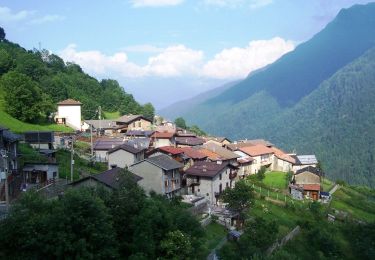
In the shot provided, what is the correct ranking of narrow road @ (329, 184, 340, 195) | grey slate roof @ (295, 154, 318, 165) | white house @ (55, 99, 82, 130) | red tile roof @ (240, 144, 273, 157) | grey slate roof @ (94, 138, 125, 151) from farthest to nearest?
white house @ (55, 99, 82, 130) < grey slate roof @ (295, 154, 318, 165) < red tile roof @ (240, 144, 273, 157) < narrow road @ (329, 184, 340, 195) < grey slate roof @ (94, 138, 125, 151)

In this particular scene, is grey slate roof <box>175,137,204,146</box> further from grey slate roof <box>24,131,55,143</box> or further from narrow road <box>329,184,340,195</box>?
grey slate roof <box>24,131,55,143</box>

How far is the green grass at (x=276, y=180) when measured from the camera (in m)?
60.6

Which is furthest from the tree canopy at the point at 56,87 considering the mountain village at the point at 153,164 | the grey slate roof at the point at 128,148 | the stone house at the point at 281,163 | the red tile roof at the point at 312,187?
the red tile roof at the point at 312,187

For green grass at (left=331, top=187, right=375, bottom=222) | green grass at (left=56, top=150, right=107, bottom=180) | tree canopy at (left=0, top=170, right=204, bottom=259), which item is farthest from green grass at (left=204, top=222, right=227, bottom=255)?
green grass at (left=331, top=187, right=375, bottom=222)

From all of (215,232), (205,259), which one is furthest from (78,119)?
(205,259)

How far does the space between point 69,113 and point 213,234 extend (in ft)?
176

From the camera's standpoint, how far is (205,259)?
26672 millimetres

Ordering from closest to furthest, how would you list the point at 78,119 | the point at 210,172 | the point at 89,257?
1. the point at 89,257
2. the point at 210,172
3. the point at 78,119

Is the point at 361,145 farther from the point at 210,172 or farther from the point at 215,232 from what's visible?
the point at 215,232

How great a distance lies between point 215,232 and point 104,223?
43.9ft

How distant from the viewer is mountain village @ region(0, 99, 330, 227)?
3572 cm

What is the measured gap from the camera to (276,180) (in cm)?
6450

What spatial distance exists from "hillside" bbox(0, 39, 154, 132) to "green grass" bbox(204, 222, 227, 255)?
117 feet

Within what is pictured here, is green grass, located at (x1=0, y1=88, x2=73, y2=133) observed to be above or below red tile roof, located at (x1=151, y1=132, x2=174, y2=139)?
above
